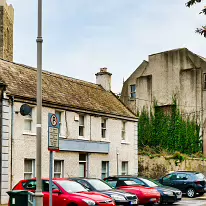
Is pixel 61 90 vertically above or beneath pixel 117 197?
above

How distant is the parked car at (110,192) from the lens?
1867cm

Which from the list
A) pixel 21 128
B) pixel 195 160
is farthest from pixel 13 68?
pixel 195 160

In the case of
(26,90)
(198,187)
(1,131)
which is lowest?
(198,187)

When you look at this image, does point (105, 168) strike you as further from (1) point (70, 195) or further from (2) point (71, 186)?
(1) point (70, 195)

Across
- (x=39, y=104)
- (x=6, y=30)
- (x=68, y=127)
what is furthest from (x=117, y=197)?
(x=6, y=30)

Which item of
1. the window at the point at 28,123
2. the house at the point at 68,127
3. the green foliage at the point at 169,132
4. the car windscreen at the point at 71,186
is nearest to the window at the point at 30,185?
the car windscreen at the point at 71,186

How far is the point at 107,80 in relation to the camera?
36.5m

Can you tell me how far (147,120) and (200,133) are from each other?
18.6ft

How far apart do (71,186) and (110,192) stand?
1891mm

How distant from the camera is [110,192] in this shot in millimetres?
18953

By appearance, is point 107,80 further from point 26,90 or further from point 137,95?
point 137,95

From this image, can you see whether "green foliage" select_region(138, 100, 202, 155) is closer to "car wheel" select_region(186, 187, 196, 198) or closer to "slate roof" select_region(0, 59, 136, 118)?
"slate roof" select_region(0, 59, 136, 118)

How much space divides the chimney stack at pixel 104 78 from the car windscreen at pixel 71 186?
18675mm

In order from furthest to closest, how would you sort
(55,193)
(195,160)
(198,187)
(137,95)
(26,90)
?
(137,95), (195,160), (198,187), (26,90), (55,193)
